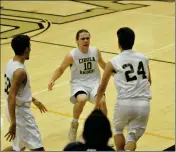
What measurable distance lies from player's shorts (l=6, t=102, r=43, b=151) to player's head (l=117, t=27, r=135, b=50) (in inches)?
59.6

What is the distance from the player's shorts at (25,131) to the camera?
7.84 meters

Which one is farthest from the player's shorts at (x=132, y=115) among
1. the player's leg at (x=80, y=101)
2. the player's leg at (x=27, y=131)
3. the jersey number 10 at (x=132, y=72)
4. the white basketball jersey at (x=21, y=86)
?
the player's leg at (x=80, y=101)

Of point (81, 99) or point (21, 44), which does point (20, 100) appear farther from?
point (81, 99)

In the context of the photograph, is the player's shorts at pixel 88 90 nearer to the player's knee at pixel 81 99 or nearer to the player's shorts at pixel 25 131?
the player's knee at pixel 81 99

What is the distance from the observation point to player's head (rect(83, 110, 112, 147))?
4.54 m

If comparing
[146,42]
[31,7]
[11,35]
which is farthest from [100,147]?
[31,7]

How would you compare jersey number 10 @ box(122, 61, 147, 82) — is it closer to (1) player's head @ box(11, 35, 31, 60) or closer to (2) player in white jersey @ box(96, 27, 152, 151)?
(2) player in white jersey @ box(96, 27, 152, 151)

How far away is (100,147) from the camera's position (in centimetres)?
462

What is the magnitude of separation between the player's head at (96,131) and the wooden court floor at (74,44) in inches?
189

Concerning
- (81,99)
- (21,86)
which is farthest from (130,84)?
(81,99)

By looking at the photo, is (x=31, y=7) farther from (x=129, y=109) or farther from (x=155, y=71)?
(x=129, y=109)

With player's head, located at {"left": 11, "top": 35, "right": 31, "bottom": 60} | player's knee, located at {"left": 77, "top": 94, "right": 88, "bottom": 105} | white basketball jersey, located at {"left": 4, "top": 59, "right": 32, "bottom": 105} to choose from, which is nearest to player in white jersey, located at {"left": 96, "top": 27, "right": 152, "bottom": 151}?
white basketball jersey, located at {"left": 4, "top": 59, "right": 32, "bottom": 105}

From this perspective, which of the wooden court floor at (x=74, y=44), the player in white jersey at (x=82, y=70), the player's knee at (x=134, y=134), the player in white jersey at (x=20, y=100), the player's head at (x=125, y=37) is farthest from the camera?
the wooden court floor at (x=74, y=44)

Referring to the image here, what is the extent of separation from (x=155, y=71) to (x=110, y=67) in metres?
6.00
